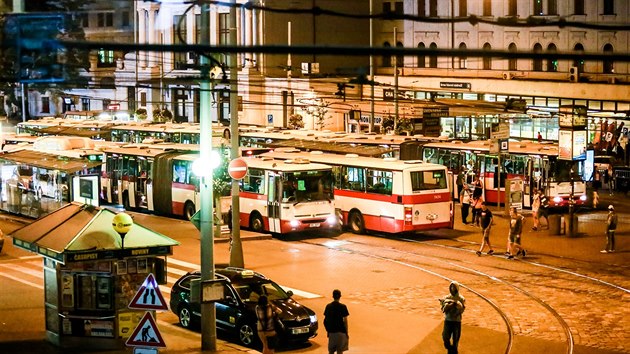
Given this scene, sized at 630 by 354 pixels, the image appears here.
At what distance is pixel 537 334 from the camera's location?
2411 centimetres

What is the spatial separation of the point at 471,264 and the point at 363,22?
56.7 metres

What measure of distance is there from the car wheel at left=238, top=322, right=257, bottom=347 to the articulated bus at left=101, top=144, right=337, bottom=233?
47.3ft

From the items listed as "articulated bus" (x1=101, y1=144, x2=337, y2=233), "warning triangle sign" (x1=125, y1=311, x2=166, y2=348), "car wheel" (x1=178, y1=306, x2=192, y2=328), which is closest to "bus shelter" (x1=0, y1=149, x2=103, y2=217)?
"articulated bus" (x1=101, y1=144, x2=337, y2=233)

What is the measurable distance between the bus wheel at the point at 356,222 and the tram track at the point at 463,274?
183cm

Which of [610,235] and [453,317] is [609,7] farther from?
[453,317]

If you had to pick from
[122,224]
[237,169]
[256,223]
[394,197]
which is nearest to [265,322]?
[122,224]

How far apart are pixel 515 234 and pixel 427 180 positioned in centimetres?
588

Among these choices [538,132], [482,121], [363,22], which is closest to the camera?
[538,132]

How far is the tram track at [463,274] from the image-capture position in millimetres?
Answer: 24480

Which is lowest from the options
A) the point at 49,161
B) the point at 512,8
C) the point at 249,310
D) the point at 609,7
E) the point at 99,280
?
the point at 249,310

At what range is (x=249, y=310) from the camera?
23.0 meters

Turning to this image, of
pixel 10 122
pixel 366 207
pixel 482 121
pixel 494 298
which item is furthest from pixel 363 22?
pixel 494 298

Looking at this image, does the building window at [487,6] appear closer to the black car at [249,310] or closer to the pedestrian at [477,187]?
the pedestrian at [477,187]

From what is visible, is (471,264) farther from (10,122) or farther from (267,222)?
(10,122)
